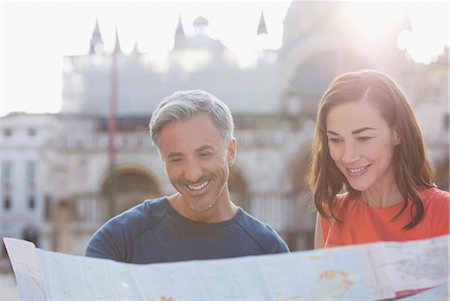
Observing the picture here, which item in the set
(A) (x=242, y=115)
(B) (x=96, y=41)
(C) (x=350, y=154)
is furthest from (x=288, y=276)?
(B) (x=96, y=41)

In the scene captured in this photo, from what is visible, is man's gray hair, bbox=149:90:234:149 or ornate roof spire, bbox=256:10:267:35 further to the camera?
ornate roof spire, bbox=256:10:267:35

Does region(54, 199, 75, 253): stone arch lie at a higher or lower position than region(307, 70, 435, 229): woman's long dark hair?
lower

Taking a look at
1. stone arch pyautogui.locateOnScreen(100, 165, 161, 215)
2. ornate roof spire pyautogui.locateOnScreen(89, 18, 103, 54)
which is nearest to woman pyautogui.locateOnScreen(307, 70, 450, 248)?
stone arch pyautogui.locateOnScreen(100, 165, 161, 215)

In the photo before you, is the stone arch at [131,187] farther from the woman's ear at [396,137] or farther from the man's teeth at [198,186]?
the woman's ear at [396,137]

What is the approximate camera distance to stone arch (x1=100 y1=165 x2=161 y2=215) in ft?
82.9

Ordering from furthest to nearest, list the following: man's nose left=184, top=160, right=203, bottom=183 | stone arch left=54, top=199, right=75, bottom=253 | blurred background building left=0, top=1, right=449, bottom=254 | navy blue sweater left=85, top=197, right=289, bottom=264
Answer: blurred background building left=0, top=1, right=449, bottom=254 → stone arch left=54, top=199, right=75, bottom=253 → navy blue sweater left=85, top=197, right=289, bottom=264 → man's nose left=184, top=160, right=203, bottom=183

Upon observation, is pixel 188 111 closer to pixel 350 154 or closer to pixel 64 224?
pixel 350 154

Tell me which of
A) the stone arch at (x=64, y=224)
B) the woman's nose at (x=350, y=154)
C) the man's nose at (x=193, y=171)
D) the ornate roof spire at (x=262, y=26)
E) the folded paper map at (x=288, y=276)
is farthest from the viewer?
the ornate roof spire at (x=262, y=26)

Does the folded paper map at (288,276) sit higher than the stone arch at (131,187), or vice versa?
the folded paper map at (288,276)

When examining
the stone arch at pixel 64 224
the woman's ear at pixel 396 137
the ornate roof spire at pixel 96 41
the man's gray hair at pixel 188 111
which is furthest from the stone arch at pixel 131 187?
the woman's ear at pixel 396 137

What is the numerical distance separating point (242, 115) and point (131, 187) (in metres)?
5.37

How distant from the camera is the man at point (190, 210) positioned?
6.28ft

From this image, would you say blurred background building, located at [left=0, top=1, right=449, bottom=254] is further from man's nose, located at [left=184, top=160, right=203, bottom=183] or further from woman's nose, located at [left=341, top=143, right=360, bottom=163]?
woman's nose, located at [left=341, top=143, right=360, bottom=163]

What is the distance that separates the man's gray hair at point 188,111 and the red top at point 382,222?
15.9 inches
